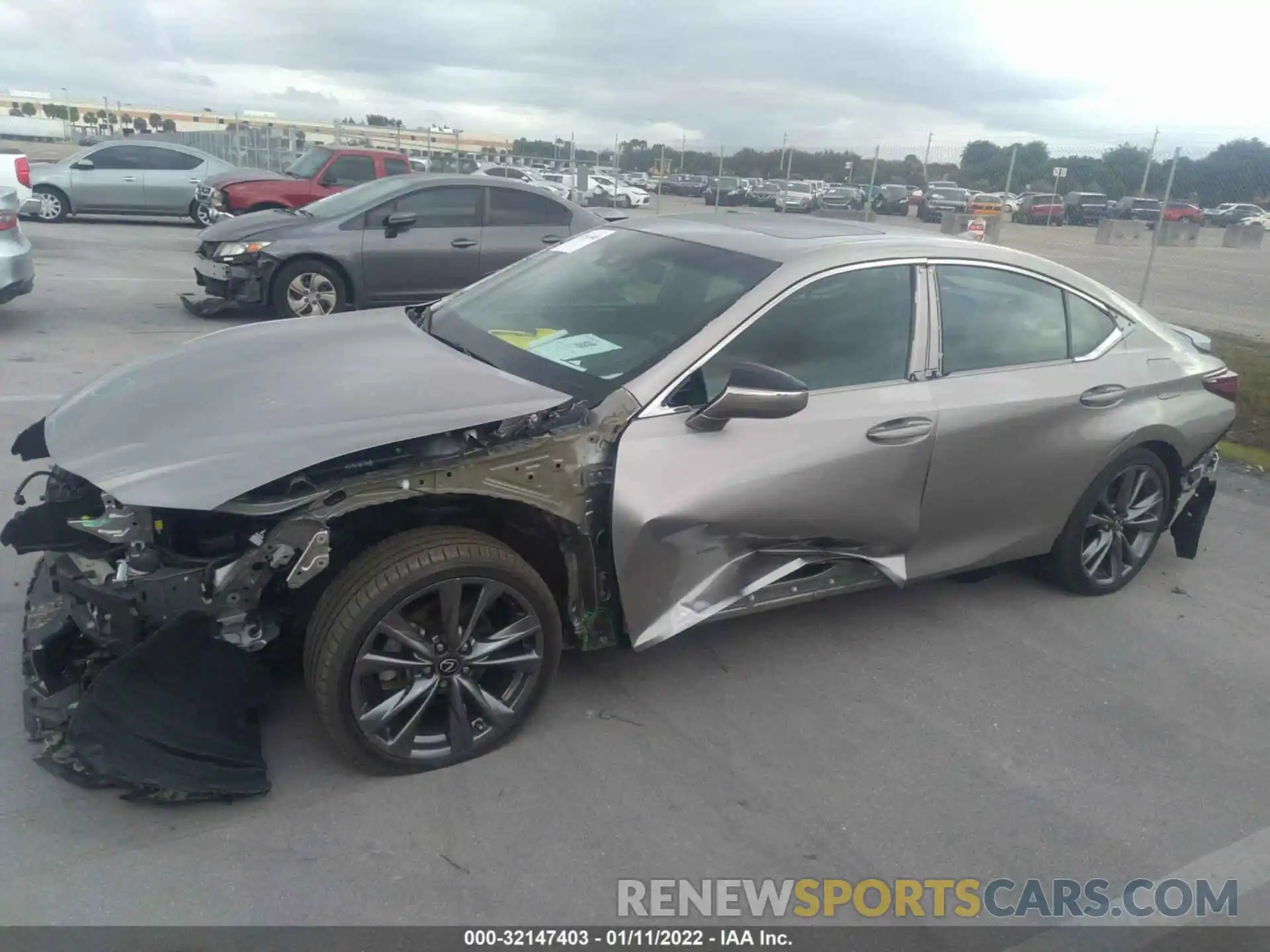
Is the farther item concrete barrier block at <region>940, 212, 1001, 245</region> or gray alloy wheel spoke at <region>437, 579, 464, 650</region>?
concrete barrier block at <region>940, 212, 1001, 245</region>

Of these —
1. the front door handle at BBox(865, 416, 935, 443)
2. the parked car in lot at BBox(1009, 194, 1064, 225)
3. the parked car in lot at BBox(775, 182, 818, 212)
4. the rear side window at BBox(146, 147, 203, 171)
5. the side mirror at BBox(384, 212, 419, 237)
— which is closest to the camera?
the front door handle at BBox(865, 416, 935, 443)

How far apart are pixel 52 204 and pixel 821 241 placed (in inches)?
711

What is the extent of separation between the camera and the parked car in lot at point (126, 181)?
1786 cm

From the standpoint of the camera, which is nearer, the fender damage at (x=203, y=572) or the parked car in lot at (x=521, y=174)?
the fender damage at (x=203, y=572)

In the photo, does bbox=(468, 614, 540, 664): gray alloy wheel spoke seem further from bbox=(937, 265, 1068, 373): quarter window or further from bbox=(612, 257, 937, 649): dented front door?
bbox=(937, 265, 1068, 373): quarter window

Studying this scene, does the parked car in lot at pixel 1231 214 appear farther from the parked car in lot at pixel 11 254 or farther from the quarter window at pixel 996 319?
the parked car in lot at pixel 11 254

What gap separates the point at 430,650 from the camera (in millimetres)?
3135

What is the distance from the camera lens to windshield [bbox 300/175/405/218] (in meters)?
9.90

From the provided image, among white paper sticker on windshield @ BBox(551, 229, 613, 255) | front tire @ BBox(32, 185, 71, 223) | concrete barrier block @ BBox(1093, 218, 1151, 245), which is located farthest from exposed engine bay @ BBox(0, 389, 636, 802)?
concrete barrier block @ BBox(1093, 218, 1151, 245)

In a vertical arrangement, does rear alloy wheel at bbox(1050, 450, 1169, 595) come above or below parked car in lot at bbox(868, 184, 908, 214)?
below

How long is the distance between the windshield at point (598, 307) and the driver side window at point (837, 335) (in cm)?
17

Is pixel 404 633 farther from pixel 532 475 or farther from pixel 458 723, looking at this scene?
pixel 532 475

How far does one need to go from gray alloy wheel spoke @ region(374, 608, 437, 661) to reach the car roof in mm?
1976

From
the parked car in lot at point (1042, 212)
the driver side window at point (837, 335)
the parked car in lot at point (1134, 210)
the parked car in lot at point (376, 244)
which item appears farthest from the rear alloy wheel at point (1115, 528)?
the parked car in lot at point (1042, 212)
